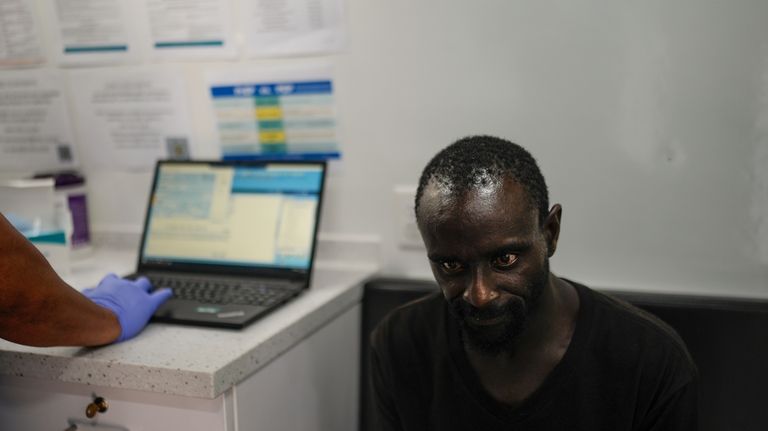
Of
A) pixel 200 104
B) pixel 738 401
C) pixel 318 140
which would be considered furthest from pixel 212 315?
pixel 738 401

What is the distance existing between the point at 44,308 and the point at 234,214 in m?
0.46

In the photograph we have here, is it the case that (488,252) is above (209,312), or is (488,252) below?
above

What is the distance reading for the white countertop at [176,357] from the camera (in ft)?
2.89

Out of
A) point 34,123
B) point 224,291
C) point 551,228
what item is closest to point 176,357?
point 224,291

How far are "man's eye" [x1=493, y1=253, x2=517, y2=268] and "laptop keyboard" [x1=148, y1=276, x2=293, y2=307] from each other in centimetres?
45

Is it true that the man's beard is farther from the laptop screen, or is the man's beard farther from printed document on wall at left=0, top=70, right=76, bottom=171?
printed document on wall at left=0, top=70, right=76, bottom=171

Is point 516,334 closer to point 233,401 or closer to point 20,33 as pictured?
point 233,401

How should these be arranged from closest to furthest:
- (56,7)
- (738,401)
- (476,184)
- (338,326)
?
1. (476,184)
2. (738,401)
3. (338,326)
4. (56,7)

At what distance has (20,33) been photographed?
5.00 feet

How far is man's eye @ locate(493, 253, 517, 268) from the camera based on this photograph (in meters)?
0.79

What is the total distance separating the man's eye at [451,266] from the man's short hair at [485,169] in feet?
0.26

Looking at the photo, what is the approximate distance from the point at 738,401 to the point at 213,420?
34.3 inches

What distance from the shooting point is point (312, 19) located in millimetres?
1314

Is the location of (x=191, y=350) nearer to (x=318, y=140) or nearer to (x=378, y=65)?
(x=318, y=140)
